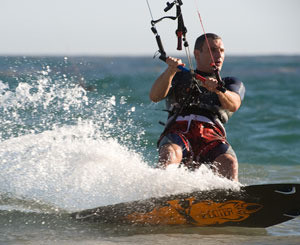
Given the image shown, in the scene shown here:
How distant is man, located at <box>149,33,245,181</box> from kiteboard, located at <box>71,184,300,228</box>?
0.24 meters

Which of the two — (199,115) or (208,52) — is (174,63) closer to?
(208,52)

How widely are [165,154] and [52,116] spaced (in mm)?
2596

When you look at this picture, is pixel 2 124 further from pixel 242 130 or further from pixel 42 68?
pixel 242 130

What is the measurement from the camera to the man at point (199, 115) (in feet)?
15.4

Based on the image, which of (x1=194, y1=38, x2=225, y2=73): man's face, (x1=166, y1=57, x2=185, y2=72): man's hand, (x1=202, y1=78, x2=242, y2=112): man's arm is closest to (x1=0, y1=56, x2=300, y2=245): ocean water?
(x1=202, y1=78, x2=242, y2=112): man's arm

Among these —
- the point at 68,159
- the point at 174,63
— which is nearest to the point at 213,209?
the point at 174,63

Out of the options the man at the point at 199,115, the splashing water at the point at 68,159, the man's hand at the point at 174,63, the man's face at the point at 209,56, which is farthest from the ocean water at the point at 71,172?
the man's hand at the point at 174,63

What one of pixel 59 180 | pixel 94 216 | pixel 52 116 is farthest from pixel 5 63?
pixel 94 216

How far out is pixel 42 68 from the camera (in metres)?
6.38

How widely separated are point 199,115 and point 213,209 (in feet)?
2.98

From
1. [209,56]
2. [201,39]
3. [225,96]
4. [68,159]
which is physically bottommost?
[68,159]

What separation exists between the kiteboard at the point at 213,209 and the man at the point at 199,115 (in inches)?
9.3

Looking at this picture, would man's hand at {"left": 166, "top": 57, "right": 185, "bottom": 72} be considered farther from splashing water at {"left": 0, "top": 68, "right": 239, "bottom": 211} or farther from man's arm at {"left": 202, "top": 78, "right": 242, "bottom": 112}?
splashing water at {"left": 0, "top": 68, "right": 239, "bottom": 211}

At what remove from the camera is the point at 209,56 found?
4902mm
